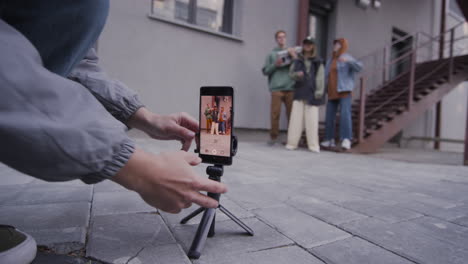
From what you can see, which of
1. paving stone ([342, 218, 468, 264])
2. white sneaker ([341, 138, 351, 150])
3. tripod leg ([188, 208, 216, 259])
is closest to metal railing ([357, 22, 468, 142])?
white sneaker ([341, 138, 351, 150])

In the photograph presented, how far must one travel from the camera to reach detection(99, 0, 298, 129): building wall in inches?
193

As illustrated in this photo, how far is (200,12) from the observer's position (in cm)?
584

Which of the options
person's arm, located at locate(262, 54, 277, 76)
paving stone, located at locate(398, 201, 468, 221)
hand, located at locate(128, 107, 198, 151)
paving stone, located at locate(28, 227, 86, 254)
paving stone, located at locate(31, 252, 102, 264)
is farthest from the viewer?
person's arm, located at locate(262, 54, 277, 76)

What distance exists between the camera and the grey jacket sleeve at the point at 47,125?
516 mm

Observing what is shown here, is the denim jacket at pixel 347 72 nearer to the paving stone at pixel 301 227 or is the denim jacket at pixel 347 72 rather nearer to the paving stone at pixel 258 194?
the paving stone at pixel 258 194

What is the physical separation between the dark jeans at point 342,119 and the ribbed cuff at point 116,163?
502 cm

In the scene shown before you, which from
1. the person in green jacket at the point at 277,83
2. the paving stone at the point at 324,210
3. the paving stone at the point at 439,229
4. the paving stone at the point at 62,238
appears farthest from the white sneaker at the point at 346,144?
the paving stone at the point at 62,238

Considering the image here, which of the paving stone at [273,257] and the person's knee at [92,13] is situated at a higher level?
the person's knee at [92,13]

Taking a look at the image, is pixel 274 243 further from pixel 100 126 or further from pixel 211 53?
pixel 211 53

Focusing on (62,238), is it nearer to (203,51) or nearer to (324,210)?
(324,210)

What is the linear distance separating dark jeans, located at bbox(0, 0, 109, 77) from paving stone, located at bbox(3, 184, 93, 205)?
1016mm

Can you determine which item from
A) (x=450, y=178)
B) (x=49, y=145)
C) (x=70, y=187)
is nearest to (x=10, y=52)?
(x=49, y=145)

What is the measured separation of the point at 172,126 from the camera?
1.13m

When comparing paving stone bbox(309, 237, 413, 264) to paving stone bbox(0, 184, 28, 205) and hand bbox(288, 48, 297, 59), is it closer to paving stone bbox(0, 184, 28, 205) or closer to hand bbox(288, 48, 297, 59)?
paving stone bbox(0, 184, 28, 205)
